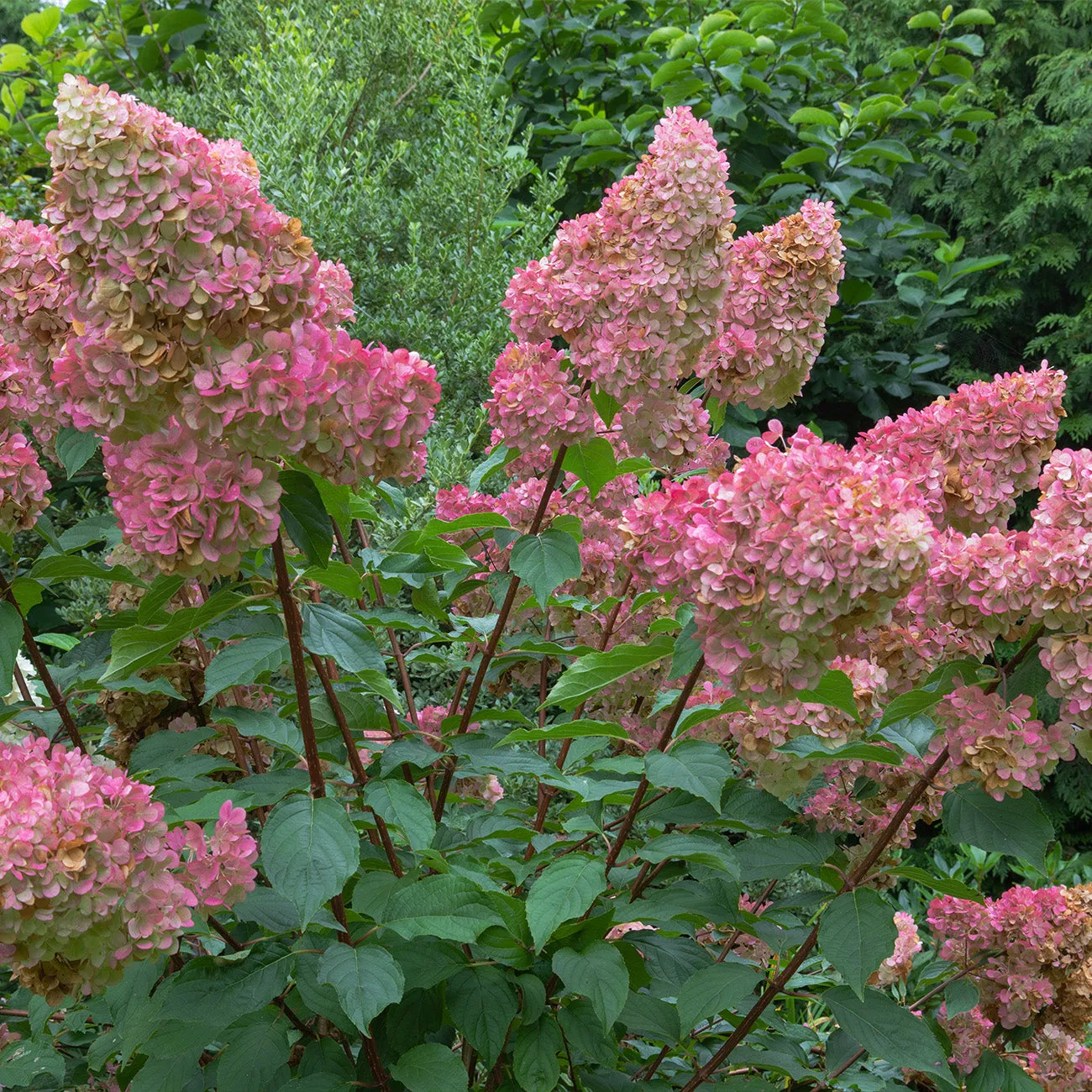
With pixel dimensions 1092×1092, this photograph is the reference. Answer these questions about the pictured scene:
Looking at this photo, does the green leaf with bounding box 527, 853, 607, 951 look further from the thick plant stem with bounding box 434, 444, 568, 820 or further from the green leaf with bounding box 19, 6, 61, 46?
the green leaf with bounding box 19, 6, 61, 46

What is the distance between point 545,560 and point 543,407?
27 cm

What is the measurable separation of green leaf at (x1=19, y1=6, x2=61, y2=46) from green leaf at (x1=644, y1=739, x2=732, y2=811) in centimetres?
699

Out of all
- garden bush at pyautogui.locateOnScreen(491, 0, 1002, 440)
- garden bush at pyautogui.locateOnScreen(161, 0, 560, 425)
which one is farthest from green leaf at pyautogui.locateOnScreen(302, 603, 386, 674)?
garden bush at pyautogui.locateOnScreen(491, 0, 1002, 440)

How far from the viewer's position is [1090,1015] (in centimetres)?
208

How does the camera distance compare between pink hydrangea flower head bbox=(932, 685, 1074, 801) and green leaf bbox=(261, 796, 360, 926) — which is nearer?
green leaf bbox=(261, 796, 360, 926)

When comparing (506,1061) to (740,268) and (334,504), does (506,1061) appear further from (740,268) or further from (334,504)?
(740,268)

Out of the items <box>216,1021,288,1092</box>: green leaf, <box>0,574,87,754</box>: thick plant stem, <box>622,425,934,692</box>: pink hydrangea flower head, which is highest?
<box>622,425,934,692</box>: pink hydrangea flower head

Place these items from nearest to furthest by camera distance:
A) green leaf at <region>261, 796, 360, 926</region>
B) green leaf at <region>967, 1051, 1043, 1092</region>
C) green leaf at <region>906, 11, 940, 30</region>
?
green leaf at <region>261, 796, 360, 926</region> < green leaf at <region>967, 1051, 1043, 1092</region> < green leaf at <region>906, 11, 940, 30</region>

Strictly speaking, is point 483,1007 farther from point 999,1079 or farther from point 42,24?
point 42,24

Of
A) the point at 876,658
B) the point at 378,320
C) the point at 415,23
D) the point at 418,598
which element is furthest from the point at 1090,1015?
the point at 415,23

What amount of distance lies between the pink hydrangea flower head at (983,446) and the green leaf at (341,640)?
0.84 m

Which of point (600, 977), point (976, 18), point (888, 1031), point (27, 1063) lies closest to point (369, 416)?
point (600, 977)

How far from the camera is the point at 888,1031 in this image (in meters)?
1.57

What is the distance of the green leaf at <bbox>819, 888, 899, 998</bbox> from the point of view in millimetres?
1442
